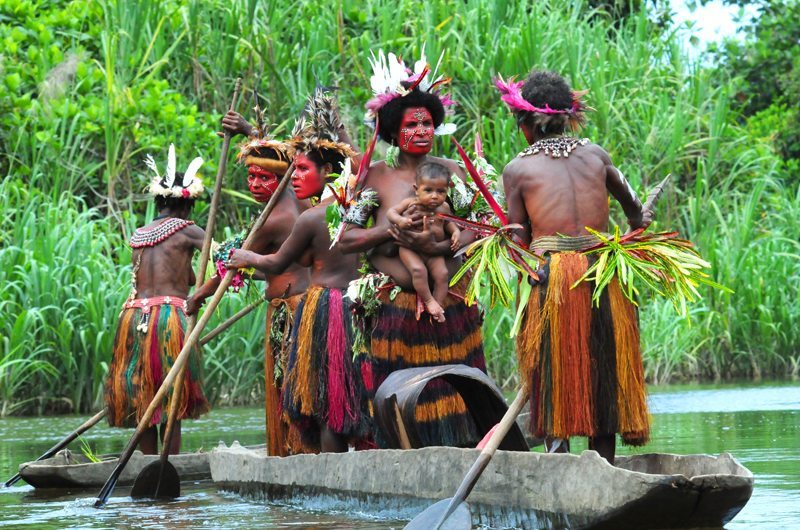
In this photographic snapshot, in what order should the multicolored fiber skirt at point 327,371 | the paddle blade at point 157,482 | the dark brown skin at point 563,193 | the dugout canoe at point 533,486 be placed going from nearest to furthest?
1. the dugout canoe at point 533,486
2. the dark brown skin at point 563,193
3. the multicolored fiber skirt at point 327,371
4. the paddle blade at point 157,482

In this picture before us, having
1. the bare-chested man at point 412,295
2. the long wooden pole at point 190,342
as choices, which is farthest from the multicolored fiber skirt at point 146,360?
the bare-chested man at point 412,295

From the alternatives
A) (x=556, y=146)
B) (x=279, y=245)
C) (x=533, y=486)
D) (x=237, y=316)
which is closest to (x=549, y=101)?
(x=556, y=146)

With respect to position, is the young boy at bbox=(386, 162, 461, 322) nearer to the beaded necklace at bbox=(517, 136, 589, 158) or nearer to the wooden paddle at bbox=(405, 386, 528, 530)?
the beaded necklace at bbox=(517, 136, 589, 158)

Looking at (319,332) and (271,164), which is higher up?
(271,164)

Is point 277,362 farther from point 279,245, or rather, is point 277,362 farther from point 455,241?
point 455,241

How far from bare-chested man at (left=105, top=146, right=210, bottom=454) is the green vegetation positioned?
293 cm

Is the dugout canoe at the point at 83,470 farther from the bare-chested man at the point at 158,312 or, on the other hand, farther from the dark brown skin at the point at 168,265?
the dark brown skin at the point at 168,265

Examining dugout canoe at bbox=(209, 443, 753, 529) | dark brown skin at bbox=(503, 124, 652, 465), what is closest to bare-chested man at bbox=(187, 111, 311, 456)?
dugout canoe at bbox=(209, 443, 753, 529)

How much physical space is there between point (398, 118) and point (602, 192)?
1070 mm

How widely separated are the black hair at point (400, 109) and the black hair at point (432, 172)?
271 millimetres

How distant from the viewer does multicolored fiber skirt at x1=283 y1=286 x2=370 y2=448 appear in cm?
624

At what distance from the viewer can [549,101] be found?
17.7 feet

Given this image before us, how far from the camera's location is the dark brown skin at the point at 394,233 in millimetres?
5820

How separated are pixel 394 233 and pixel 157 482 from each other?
68.7 inches
